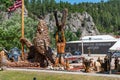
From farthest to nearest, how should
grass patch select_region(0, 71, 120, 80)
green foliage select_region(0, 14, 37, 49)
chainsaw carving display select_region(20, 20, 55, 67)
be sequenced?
1. green foliage select_region(0, 14, 37, 49)
2. chainsaw carving display select_region(20, 20, 55, 67)
3. grass patch select_region(0, 71, 120, 80)

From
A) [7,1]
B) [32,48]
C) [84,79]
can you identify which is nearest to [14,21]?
[7,1]

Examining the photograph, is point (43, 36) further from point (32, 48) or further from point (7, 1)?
point (7, 1)

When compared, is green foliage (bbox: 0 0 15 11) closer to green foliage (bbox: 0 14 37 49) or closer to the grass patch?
green foliage (bbox: 0 14 37 49)

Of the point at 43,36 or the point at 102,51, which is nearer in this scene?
the point at 43,36

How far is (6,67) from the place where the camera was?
101ft

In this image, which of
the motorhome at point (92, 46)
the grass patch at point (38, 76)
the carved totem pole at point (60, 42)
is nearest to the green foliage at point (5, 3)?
the carved totem pole at point (60, 42)

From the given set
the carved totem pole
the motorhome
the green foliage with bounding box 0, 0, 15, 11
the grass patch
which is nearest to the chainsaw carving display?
the carved totem pole

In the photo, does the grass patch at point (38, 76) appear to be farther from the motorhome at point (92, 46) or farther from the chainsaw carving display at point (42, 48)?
the motorhome at point (92, 46)

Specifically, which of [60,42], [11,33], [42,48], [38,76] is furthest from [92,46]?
[38,76]

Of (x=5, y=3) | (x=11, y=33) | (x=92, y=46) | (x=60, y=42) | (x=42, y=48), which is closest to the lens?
(x=60, y=42)

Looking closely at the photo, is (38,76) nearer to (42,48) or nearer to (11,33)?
(42,48)

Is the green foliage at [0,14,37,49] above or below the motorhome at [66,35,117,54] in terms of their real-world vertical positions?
above

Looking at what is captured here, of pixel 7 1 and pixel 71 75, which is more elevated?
pixel 7 1

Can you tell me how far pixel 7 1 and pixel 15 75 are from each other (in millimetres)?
22932
